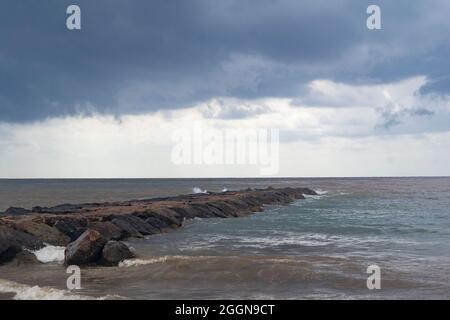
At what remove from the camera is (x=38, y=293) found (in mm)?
13422

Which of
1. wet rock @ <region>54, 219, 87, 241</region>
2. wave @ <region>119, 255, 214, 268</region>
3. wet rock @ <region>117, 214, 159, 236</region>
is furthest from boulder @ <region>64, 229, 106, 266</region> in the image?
wet rock @ <region>117, 214, 159, 236</region>

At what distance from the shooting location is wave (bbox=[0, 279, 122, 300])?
12.8 m

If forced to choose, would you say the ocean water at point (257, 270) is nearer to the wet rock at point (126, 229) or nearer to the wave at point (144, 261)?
the wave at point (144, 261)

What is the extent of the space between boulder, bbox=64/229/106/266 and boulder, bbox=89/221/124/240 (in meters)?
6.34

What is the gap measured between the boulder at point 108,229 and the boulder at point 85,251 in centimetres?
634

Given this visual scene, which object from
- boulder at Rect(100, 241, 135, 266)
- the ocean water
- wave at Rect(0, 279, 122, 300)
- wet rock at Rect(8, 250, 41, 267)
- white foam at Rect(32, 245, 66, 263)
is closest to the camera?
wave at Rect(0, 279, 122, 300)

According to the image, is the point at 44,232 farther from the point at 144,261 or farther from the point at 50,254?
the point at 144,261

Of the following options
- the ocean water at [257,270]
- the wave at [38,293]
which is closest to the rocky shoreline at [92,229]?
the ocean water at [257,270]

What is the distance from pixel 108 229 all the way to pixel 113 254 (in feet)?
25.1

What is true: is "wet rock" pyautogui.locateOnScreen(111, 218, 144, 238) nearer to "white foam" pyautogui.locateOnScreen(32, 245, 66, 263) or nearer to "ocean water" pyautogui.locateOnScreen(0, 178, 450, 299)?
"ocean water" pyautogui.locateOnScreen(0, 178, 450, 299)

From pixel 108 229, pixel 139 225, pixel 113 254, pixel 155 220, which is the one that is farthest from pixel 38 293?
pixel 155 220

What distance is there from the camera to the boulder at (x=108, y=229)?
24781mm
